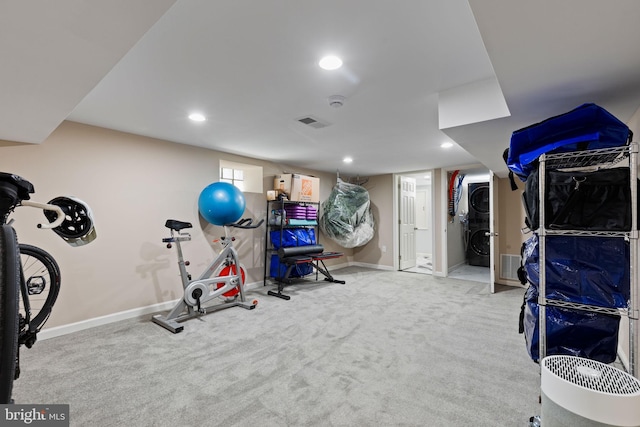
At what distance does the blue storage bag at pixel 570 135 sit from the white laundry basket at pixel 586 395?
106 cm

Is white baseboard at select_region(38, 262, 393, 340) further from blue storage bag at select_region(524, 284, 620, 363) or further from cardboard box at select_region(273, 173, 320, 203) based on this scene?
blue storage bag at select_region(524, 284, 620, 363)

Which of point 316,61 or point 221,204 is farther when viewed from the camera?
point 221,204

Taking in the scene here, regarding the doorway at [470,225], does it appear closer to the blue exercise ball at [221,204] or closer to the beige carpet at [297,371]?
the beige carpet at [297,371]

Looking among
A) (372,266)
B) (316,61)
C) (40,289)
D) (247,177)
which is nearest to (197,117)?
(316,61)

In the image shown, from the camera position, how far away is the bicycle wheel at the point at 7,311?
3.03 ft

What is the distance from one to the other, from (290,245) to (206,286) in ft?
5.51

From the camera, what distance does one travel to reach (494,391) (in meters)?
1.83

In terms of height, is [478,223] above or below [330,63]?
below

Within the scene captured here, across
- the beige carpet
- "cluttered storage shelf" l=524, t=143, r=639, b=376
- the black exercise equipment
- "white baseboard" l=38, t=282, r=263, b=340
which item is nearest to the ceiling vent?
Answer: "cluttered storage shelf" l=524, t=143, r=639, b=376

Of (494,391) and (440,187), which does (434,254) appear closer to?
(440,187)

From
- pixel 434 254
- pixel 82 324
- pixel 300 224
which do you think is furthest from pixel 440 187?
pixel 82 324

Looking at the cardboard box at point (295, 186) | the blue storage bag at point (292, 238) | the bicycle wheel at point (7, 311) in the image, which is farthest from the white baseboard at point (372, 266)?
the bicycle wheel at point (7, 311)

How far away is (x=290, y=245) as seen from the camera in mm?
4664

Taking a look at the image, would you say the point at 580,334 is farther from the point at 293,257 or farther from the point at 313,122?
the point at 293,257
